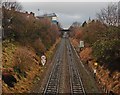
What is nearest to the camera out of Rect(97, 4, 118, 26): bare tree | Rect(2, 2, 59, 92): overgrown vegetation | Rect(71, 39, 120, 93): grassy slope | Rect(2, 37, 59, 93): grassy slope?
Rect(71, 39, 120, 93): grassy slope

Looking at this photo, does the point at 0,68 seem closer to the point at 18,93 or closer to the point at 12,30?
the point at 18,93

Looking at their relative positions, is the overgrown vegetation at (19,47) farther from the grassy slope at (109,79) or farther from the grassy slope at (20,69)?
the grassy slope at (109,79)

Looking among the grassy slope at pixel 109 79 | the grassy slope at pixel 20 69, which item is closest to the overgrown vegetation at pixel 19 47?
the grassy slope at pixel 20 69

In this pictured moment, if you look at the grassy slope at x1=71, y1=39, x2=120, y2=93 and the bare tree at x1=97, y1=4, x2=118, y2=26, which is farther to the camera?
the bare tree at x1=97, y1=4, x2=118, y2=26

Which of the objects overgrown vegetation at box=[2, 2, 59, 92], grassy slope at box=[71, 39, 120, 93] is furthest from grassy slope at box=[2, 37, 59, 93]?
grassy slope at box=[71, 39, 120, 93]

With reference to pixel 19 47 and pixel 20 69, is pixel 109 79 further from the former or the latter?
pixel 19 47

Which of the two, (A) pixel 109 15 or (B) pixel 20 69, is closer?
(B) pixel 20 69

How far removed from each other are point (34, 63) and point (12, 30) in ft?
31.0

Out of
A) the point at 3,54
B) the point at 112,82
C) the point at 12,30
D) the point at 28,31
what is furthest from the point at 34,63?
the point at 112,82

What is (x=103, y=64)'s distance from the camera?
135 feet

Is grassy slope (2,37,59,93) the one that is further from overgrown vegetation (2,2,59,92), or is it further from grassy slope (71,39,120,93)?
grassy slope (71,39,120,93)

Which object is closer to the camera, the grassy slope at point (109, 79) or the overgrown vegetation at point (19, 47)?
the grassy slope at point (109, 79)

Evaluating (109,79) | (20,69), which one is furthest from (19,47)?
(109,79)

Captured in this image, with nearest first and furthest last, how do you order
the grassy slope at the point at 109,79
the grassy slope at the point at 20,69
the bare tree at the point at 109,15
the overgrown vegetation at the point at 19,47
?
the grassy slope at the point at 109,79 → the grassy slope at the point at 20,69 → the overgrown vegetation at the point at 19,47 → the bare tree at the point at 109,15
